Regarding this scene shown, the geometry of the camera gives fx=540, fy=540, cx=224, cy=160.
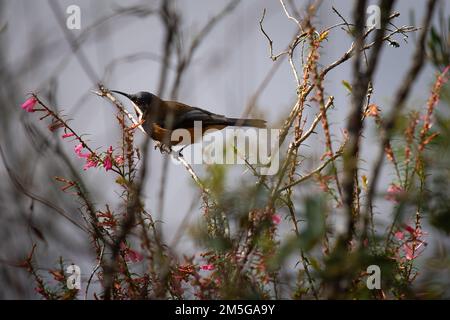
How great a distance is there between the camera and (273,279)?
1.42 meters

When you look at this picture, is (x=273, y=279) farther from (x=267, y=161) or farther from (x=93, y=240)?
(x=93, y=240)

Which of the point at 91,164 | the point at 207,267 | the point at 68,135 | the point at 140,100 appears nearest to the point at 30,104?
the point at 68,135

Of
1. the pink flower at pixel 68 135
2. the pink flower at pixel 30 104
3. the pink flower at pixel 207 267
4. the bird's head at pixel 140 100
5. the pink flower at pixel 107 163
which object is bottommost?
the pink flower at pixel 207 267

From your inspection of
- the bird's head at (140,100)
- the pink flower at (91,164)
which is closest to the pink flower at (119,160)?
the pink flower at (91,164)

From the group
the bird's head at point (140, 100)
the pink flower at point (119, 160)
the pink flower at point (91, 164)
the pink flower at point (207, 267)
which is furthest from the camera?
the bird's head at point (140, 100)

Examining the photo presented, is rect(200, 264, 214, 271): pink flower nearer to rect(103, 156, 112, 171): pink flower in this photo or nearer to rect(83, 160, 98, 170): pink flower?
rect(103, 156, 112, 171): pink flower

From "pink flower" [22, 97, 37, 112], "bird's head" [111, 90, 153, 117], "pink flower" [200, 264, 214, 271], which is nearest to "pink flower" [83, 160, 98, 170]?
"pink flower" [22, 97, 37, 112]

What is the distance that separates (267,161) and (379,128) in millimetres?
353

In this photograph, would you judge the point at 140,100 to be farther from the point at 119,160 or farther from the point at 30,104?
the point at 119,160

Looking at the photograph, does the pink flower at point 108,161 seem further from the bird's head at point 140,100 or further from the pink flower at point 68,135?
the bird's head at point 140,100

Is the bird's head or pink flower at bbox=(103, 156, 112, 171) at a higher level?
the bird's head
